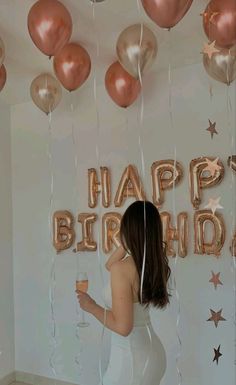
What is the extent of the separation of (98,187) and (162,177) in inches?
19.5

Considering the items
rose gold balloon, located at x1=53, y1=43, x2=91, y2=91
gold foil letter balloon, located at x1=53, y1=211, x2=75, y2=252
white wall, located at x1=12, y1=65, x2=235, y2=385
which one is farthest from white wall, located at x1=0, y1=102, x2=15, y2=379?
rose gold balloon, located at x1=53, y1=43, x2=91, y2=91

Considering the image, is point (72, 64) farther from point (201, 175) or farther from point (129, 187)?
point (201, 175)

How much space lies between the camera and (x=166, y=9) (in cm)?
154

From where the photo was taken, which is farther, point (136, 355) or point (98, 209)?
point (98, 209)

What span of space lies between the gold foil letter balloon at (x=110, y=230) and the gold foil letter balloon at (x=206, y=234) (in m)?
0.54

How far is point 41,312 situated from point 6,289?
1.11ft

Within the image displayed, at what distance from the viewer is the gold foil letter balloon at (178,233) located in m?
2.44

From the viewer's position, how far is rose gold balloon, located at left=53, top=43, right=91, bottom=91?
2.13 meters

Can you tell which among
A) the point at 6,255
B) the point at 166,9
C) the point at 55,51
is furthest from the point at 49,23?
the point at 6,255

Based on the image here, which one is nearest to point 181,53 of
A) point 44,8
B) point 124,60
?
point 124,60

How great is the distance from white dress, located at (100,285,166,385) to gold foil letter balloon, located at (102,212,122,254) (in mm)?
993

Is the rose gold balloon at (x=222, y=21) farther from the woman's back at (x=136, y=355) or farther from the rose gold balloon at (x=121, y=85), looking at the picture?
the woman's back at (x=136, y=355)

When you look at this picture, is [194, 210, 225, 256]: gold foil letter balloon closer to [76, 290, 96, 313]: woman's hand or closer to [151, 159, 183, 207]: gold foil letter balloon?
[151, 159, 183, 207]: gold foil letter balloon

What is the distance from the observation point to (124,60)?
189cm
